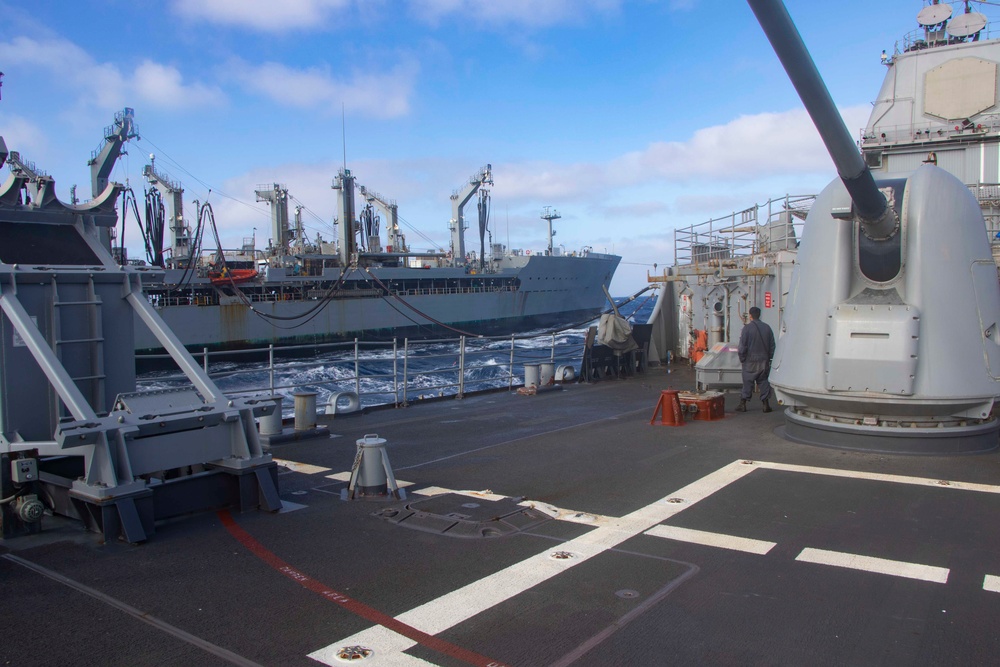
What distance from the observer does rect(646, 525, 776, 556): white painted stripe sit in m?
4.16

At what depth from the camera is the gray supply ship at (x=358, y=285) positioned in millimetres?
42281

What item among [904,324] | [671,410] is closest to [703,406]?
[671,410]

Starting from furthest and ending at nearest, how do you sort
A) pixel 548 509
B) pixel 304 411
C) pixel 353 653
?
pixel 304 411, pixel 548 509, pixel 353 653

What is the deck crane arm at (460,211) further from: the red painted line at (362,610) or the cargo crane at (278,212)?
the red painted line at (362,610)

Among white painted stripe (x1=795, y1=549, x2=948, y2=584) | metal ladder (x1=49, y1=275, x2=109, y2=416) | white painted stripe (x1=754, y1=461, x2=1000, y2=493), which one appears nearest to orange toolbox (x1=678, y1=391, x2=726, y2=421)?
white painted stripe (x1=754, y1=461, x2=1000, y2=493)

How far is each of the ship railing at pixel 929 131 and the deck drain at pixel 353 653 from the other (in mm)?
17314

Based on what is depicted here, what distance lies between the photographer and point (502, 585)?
3666 mm

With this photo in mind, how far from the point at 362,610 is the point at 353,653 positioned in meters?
0.45

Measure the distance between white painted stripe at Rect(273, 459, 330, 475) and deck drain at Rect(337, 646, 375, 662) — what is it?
3606 mm

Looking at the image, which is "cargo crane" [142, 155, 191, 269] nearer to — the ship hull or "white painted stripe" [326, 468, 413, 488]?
the ship hull

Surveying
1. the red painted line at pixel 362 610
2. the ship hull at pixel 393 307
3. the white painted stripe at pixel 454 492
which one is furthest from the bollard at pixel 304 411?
the ship hull at pixel 393 307

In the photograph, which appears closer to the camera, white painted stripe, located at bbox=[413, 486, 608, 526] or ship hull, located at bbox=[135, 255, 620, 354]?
white painted stripe, located at bbox=[413, 486, 608, 526]

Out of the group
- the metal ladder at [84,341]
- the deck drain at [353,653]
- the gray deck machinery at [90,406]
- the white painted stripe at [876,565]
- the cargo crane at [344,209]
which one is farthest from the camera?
the cargo crane at [344,209]

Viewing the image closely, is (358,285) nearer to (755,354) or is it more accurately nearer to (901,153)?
(901,153)
